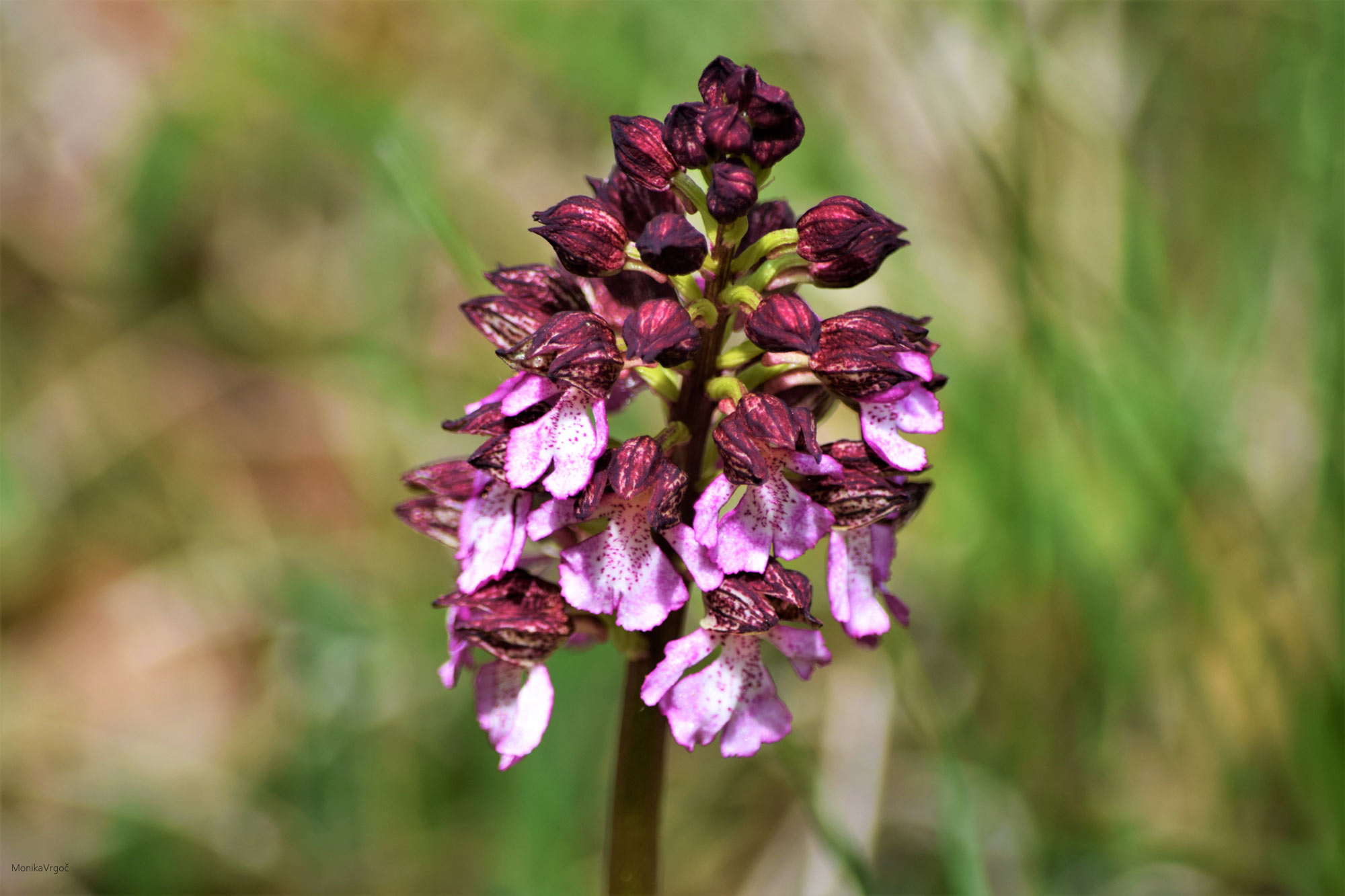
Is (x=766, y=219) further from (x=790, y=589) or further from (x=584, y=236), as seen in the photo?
(x=790, y=589)

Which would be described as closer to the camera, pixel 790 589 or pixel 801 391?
pixel 790 589

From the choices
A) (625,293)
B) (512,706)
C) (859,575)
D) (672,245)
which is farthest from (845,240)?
(512,706)

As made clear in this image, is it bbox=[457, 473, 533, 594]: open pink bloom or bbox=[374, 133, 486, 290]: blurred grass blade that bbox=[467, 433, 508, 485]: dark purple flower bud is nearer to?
bbox=[457, 473, 533, 594]: open pink bloom

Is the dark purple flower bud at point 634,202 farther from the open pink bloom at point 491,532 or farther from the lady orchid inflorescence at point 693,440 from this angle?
the open pink bloom at point 491,532

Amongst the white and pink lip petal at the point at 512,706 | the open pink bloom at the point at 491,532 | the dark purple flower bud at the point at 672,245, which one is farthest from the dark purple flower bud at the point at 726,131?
the white and pink lip petal at the point at 512,706

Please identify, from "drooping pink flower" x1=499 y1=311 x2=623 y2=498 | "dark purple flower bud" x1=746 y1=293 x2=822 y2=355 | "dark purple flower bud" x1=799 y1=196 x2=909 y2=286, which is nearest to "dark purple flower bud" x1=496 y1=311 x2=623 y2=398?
"drooping pink flower" x1=499 y1=311 x2=623 y2=498

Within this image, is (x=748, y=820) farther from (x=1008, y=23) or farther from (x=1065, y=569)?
(x=1008, y=23)

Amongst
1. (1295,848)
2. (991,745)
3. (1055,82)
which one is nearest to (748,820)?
(991,745)
